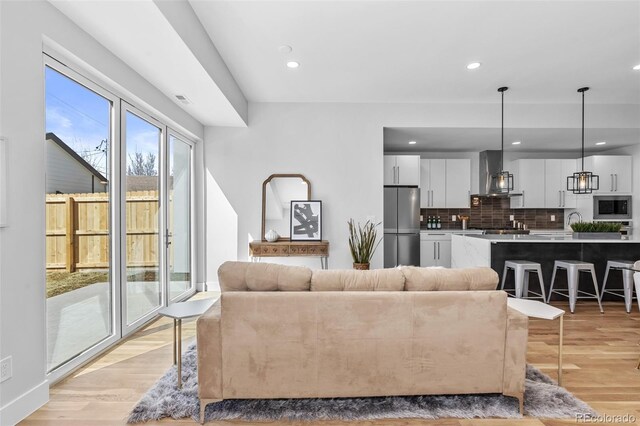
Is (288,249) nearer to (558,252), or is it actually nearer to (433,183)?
(433,183)

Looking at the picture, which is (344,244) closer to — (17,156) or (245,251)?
(245,251)

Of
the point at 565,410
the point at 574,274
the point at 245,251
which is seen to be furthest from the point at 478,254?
the point at 245,251

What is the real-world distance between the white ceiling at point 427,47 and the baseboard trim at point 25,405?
9.17 feet

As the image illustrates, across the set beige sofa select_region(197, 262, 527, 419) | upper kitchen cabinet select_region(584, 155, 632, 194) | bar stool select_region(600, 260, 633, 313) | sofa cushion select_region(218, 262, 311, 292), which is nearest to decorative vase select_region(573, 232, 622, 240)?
bar stool select_region(600, 260, 633, 313)

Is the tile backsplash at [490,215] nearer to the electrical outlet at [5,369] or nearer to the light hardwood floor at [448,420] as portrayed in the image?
the light hardwood floor at [448,420]

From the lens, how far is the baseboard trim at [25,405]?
1743mm

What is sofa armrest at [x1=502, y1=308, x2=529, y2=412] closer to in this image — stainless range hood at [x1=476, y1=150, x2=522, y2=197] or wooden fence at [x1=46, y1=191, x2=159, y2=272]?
wooden fence at [x1=46, y1=191, x2=159, y2=272]

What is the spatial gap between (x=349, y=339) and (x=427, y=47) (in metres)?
2.82

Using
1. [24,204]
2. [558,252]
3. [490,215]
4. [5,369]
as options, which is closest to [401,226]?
[558,252]

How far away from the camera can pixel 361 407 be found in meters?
1.93

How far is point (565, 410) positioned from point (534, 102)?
4.33m

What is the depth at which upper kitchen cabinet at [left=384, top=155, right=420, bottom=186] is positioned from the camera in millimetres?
5598

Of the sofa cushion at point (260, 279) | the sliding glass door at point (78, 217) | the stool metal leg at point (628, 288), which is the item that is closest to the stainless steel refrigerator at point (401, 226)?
the stool metal leg at point (628, 288)

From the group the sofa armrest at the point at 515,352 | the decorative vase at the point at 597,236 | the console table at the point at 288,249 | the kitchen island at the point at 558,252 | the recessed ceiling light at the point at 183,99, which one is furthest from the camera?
the console table at the point at 288,249
